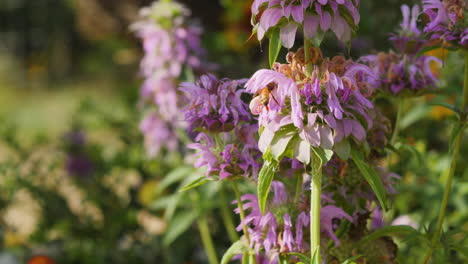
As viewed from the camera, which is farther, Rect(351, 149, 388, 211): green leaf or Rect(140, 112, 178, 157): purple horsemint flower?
Rect(140, 112, 178, 157): purple horsemint flower

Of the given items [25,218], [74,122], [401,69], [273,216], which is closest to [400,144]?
[401,69]

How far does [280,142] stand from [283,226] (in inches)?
10.3

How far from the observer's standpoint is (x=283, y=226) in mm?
1074

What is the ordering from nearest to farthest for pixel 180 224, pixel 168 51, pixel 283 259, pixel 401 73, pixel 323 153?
pixel 323 153, pixel 283 259, pixel 401 73, pixel 168 51, pixel 180 224

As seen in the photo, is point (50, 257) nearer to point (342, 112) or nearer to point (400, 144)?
point (400, 144)

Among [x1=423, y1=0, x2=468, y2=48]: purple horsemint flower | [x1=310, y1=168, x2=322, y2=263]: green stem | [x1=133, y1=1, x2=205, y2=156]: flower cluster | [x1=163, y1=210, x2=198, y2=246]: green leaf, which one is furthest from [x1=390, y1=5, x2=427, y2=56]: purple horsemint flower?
[x1=163, y1=210, x2=198, y2=246]: green leaf

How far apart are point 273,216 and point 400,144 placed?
446mm

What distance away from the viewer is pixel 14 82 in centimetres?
768

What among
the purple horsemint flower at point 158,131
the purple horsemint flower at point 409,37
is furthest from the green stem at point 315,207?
the purple horsemint flower at point 158,131

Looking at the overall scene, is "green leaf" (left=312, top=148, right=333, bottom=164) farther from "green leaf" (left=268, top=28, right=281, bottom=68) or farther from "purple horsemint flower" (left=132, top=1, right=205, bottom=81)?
"purple horsemint flower" (left=132, top=1, right=205, bottom=81)

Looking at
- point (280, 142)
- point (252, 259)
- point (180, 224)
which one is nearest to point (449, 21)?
point (280, 142)

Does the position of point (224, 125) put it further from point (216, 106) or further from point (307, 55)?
point (307, 55)

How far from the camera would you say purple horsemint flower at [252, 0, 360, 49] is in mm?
860

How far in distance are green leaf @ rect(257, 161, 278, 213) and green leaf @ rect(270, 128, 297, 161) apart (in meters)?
0.04
